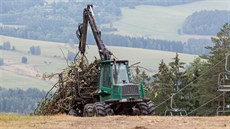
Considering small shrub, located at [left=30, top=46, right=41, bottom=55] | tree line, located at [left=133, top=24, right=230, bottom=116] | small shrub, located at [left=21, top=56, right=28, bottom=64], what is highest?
small shrub, located at [left=30, top=46, right=41, bottom=55]

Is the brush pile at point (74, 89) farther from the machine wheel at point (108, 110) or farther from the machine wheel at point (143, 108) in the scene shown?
the machine wheel at point (108, 110)

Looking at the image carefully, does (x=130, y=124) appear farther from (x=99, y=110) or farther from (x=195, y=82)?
(x=195, y=82)

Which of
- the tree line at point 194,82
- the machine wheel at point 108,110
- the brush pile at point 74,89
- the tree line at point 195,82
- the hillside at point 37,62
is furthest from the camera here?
the hillside at point 37,62

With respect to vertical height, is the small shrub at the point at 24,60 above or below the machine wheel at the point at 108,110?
above

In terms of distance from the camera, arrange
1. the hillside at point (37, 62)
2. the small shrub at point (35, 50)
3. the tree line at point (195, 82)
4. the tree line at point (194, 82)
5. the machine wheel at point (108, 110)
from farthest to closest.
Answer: the small shrub at point (35, 50) → the hillside at point (37, 62) → the tree line at point (194, 82) → the tree line at point (195, 82) → the machine wheel at point (108, 110)

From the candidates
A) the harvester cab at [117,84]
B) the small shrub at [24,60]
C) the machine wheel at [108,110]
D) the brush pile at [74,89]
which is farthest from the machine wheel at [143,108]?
the small shrub at [24,60]

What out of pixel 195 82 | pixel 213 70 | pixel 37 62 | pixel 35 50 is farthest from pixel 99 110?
pixel 35 50

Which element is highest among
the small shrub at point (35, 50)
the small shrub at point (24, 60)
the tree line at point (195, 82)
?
the small shrub at point (35, 50)

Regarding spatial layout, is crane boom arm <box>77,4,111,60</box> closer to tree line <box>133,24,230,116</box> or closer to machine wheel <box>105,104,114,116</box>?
machine wheel <box>105,104,114,116</box>

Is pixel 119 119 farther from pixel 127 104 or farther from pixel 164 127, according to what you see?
pixel 127 104

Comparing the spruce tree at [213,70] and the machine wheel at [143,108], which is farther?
the spruce tree at [213,70]

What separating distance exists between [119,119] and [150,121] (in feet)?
4.24

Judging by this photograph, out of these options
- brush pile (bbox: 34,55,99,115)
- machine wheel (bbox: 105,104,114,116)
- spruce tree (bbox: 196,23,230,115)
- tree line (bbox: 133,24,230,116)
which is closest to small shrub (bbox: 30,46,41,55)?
tree line (bbox: 133,24,230,116)

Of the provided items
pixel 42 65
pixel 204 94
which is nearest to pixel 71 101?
pixel 204 94
